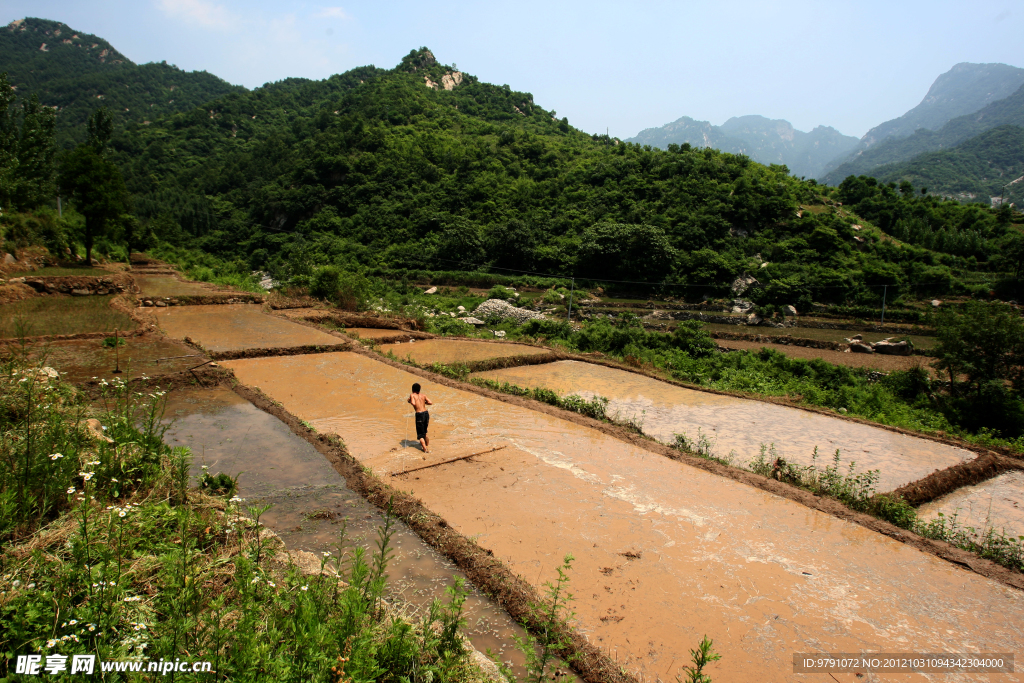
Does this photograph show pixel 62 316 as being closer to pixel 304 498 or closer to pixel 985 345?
pixel 304 498

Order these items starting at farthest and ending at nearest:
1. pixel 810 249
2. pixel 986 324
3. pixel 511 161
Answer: pixel 511 161
pixel 810 249
pixel 986 324

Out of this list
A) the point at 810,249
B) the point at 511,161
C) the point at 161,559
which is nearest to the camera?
the point at 161,559

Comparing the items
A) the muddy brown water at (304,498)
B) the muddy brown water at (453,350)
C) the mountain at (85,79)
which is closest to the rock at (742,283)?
the muddy brown water at (453,350)

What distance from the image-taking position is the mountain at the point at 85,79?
229ft

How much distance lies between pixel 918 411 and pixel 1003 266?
26.3 metres

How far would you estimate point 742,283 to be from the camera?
3102cm

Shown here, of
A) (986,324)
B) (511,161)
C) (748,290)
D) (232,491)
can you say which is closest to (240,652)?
(232,491)

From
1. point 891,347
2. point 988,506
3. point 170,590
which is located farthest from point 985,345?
point 170,590

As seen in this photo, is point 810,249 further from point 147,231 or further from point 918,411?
point 147,231

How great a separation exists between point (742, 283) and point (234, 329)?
92.7 ft

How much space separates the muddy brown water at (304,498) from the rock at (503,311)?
661 inches

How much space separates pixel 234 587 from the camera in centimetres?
320

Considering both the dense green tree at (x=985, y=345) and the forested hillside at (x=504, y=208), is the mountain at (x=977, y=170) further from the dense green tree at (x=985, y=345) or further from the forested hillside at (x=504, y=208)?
the dense green tree at (x=985, y=345)

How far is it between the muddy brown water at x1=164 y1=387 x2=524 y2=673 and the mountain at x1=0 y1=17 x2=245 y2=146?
65.8m
